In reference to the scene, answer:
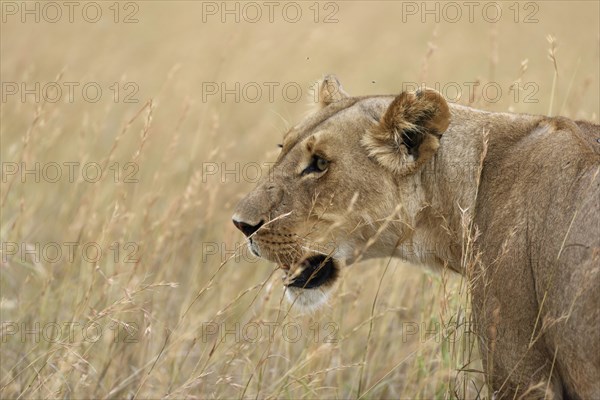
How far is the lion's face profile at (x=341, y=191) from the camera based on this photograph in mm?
4266

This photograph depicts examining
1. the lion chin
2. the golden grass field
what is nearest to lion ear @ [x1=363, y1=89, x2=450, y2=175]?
the golden grass field

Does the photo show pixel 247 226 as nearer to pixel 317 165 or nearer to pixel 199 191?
pixel 317 165

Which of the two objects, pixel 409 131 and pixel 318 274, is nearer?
pixel 409 131

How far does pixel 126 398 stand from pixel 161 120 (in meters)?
5.70

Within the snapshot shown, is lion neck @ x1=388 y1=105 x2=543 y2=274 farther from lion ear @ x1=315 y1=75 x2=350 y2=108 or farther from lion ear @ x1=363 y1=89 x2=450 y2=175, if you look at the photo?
lion ear @ x1=315 y1=75 x2=350 y2=108

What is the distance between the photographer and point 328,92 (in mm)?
5012

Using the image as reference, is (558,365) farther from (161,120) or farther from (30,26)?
(30,26)

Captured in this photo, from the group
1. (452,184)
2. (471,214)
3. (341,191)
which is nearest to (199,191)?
(341,191)

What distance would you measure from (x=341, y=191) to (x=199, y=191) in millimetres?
2588

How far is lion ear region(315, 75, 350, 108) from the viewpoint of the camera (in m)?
4.99

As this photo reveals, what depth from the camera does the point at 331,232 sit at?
14.3 ft

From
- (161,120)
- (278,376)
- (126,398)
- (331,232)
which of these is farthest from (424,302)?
(161,120)

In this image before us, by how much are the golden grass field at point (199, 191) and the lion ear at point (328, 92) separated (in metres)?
0.28

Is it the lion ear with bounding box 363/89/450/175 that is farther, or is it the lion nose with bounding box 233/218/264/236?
the lion nose with bounding box 233/218/264/236
